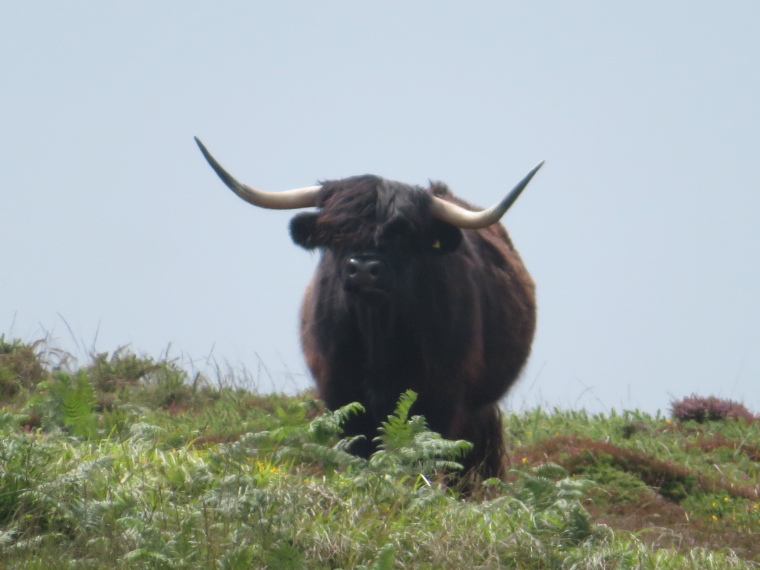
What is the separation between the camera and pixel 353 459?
17.5ft

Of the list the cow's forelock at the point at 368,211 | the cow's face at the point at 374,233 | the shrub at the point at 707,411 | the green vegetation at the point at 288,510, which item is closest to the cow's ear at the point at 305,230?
the cow's face at the point at 374,233

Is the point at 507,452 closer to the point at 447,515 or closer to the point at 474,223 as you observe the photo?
the point at 474,223

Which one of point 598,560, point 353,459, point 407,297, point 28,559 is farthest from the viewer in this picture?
point 407,297

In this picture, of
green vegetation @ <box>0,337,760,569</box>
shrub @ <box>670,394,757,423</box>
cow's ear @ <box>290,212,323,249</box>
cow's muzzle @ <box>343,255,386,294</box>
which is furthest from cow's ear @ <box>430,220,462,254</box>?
A: shrub @ <box>670,394,757,423</box>

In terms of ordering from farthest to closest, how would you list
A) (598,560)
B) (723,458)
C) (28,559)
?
(723,458), (598,560), (28,559)

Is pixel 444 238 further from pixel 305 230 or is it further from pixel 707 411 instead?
pixel 707 411

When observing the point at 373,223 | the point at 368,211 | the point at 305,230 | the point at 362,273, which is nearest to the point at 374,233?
the point at 373,223

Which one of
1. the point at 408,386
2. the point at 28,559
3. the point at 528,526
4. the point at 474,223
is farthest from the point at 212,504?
the point at 474,223

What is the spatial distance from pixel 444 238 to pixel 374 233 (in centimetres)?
59

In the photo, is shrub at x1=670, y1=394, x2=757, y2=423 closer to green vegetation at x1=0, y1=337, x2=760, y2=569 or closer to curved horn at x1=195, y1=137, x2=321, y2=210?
green vegetation at x1=0, y1=337, x2=760, y2=569

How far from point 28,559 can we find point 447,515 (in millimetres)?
1700

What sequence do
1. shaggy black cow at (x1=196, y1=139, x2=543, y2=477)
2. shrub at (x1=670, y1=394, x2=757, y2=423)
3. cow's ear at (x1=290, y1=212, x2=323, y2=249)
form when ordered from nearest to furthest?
shaggy black cow at (x1=196, y1=139, x2=543, y2=477)
cow's ear at (x1=290, y1=212, x2=323, y2=249)
shrub at (x1=670, y1=394, x2=757, y2=423)

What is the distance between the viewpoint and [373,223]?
7.45 metres

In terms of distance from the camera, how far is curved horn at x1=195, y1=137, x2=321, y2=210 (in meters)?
8.10
